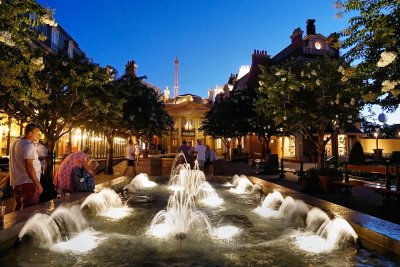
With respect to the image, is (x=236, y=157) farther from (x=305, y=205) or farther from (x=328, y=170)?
(x=305, y=205)

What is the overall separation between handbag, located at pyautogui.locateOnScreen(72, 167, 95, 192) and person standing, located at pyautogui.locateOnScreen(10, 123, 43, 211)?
2.53 meters

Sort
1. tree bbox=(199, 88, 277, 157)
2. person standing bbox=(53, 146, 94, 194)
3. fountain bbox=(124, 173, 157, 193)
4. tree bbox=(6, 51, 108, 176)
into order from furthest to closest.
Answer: tree bbox=(199, 88, 277, 157), fountain bbox=(124, 173, 157, 193), tree bbox=(6, 51, 108, 176), person standing bbox=(53, 146, 94, 194)

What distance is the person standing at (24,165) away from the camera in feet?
21.3

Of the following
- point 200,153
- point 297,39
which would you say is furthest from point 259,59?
point 200,153

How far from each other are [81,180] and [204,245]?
4774mm

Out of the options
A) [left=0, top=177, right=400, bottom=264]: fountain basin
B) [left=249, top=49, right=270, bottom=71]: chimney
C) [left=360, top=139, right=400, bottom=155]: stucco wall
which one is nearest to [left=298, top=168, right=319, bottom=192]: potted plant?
[left=0, top=177, right=400, bottom=264]: fountain basin

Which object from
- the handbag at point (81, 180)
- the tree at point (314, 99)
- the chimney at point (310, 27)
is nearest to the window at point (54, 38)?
the tree at point (314, 99)

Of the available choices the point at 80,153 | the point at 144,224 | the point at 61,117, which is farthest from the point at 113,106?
the point at 144,224

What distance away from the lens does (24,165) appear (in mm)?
6633

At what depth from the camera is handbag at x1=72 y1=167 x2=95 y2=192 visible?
31.4 ft

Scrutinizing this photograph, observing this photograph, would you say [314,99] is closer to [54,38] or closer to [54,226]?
[54,226]

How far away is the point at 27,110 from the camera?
11.3 metres

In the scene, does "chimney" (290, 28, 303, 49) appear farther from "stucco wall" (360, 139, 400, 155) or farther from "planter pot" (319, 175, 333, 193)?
"planter pot" (319, 175, 333, 193)

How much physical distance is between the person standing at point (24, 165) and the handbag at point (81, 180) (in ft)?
8.32
